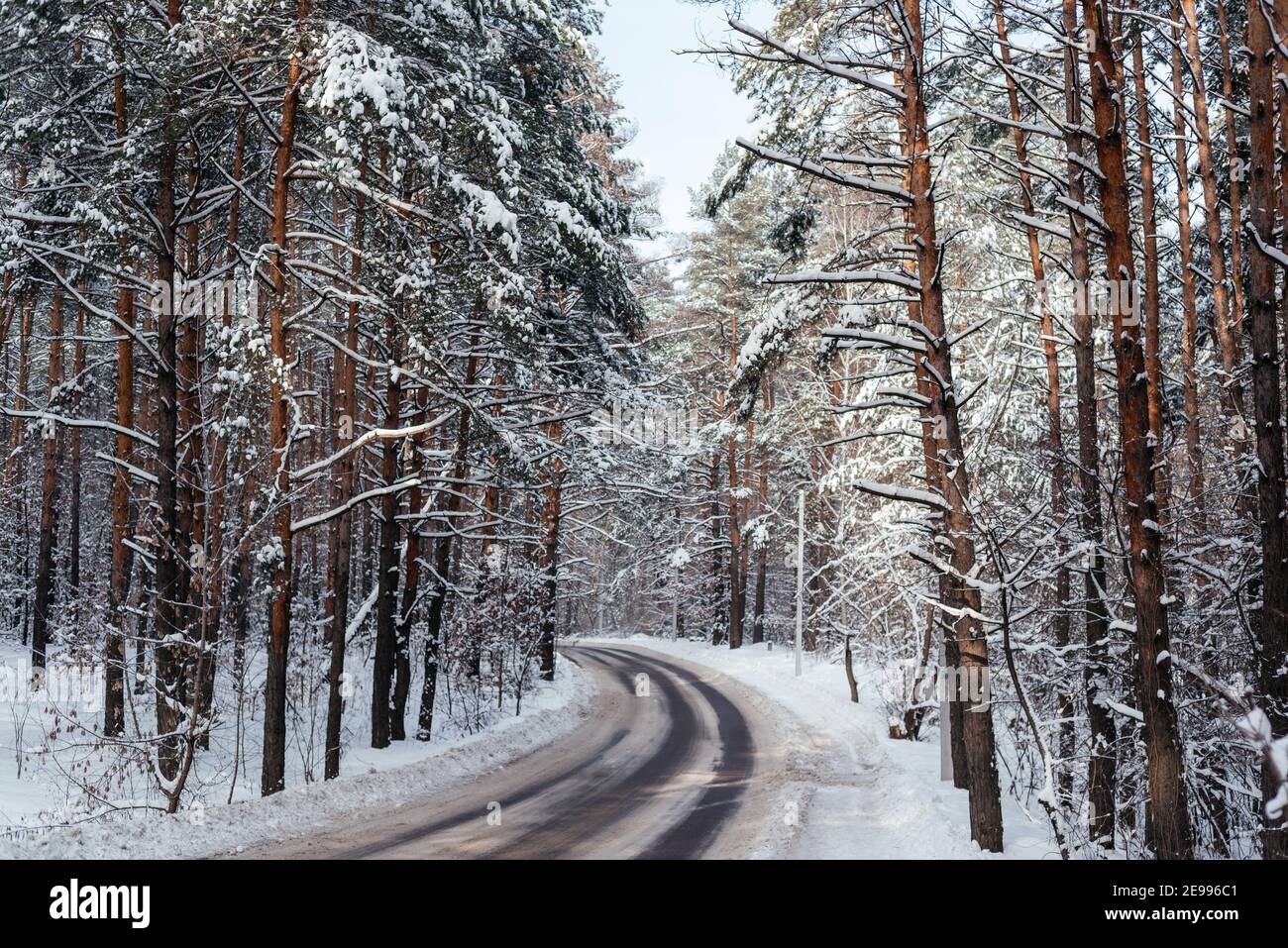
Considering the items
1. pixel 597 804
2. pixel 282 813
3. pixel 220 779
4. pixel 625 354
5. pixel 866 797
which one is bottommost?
pixel 866 797

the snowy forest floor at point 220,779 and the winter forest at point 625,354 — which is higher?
the winter forest at point 625,354

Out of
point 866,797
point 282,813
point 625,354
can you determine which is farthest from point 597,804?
point 625,354

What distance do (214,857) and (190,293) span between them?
859cm

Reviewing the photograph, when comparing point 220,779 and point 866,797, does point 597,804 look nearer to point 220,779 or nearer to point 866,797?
point 866,797

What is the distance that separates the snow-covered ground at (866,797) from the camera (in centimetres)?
883

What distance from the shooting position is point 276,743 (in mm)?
10773

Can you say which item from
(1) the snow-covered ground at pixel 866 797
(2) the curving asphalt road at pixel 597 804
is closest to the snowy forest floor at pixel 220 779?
(2) the curving asphalt road at pixel 597 804

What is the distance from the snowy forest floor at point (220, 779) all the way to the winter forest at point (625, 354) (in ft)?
0.50

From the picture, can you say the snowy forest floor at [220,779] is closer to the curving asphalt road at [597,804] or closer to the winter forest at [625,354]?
the winter forest at [625,354]

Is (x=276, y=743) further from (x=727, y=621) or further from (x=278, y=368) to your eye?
(x=727, y=621)

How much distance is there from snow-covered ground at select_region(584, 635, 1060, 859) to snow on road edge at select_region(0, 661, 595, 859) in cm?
519

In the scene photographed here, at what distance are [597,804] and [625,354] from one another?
41.3 ft

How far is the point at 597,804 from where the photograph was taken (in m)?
11.2
